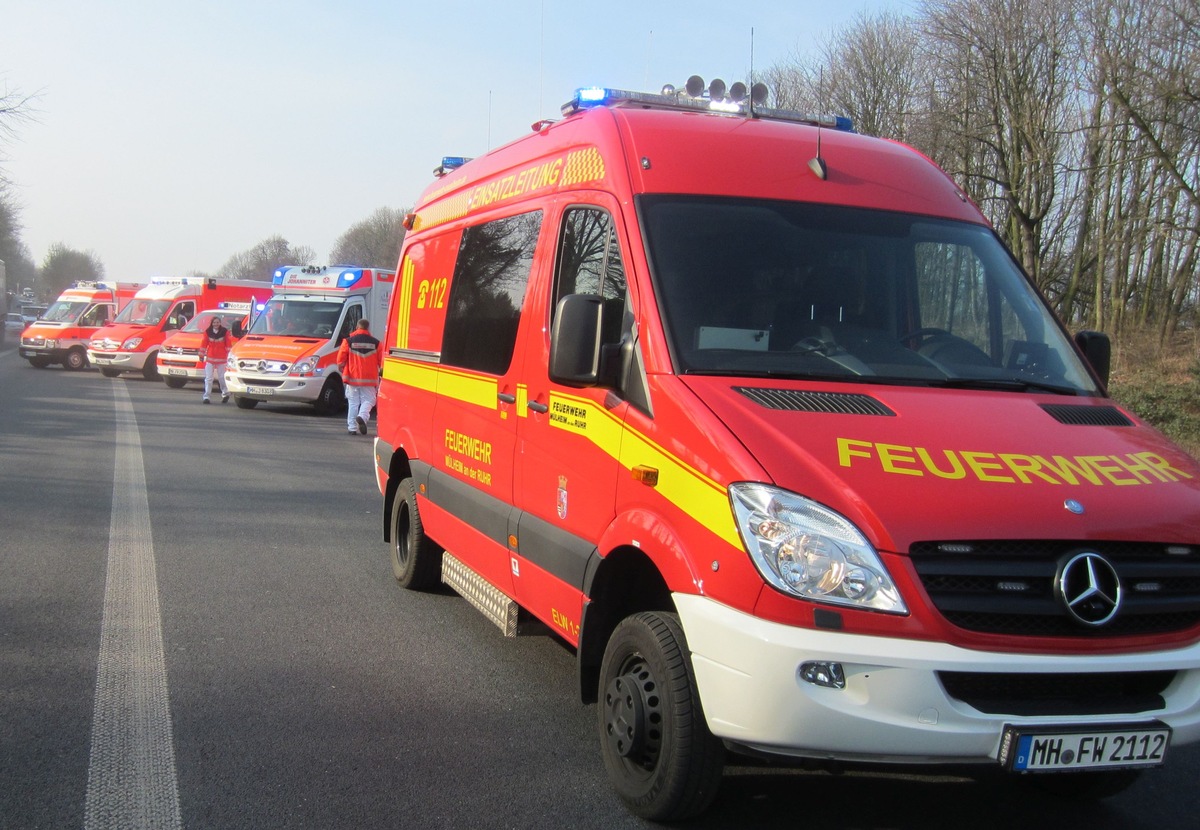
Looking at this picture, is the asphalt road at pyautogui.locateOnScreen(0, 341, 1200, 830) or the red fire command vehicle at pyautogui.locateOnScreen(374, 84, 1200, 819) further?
the asphalt road at pyautogui.locateOnScreen(0, 341, 1200, 830)

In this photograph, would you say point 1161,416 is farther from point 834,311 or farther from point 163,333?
point 163,333

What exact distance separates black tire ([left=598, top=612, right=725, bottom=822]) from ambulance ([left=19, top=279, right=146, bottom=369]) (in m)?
31.2

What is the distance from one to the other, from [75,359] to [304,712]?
31829mm

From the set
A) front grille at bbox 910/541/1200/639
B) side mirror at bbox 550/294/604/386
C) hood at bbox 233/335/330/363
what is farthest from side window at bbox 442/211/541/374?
hood at bbox 233/335/330/363

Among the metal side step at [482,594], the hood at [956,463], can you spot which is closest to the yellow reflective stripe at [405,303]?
the metal side step at [482,594]

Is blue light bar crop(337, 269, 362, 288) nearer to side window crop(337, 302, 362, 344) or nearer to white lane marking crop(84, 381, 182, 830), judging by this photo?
side window crop(337, 302, 362, 344)

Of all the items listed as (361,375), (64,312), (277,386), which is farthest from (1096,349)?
(64,312)

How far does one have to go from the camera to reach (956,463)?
368cm

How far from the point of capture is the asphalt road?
4.14 metres

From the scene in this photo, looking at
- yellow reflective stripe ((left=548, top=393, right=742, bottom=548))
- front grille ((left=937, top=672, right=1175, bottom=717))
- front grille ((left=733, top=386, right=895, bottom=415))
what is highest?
front grille ((left=733, top=386, right=895, bottom=415))

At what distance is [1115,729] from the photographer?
348 cm

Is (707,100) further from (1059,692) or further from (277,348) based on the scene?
(277,348)

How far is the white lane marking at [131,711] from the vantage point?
4.01 meters

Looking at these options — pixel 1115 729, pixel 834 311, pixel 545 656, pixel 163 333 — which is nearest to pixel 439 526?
pixel 545 656
